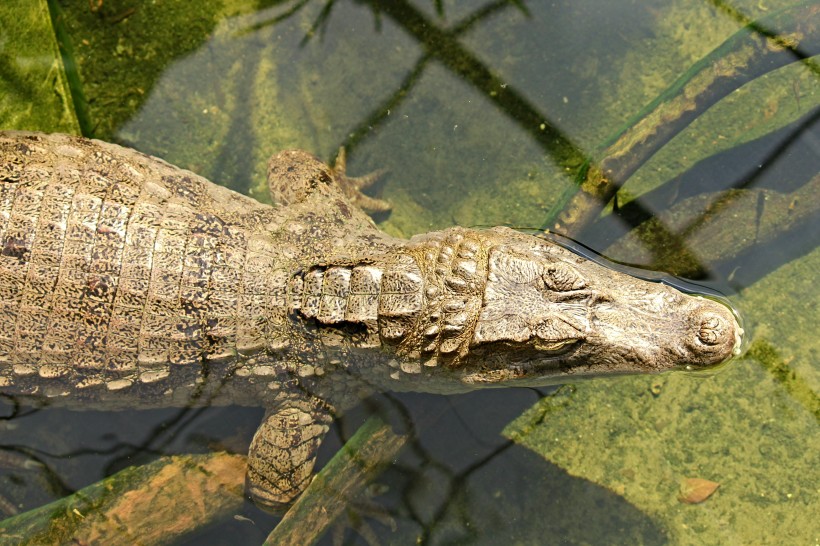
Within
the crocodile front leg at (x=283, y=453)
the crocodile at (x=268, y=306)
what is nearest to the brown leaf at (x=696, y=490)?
the crocodile at (x=268, y=306)

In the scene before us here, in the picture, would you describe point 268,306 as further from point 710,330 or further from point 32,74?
point 32,74

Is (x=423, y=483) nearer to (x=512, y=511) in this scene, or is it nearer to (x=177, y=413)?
(x=512, y=511)

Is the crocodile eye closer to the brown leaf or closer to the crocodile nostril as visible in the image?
the crocodile nostril

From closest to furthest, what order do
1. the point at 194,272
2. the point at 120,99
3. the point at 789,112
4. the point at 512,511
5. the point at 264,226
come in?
the point at 194,272 < the point at 264,226 < the point at 512,511 < the point at 789,112 < the point at 120,99

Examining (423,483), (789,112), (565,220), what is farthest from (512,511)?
(789,112)

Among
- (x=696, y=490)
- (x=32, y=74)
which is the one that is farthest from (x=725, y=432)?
(x=32, y=74)

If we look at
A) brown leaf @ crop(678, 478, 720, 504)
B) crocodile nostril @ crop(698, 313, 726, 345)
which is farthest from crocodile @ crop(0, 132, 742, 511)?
brown leaf @ crop(678, 478, 720, 504)
